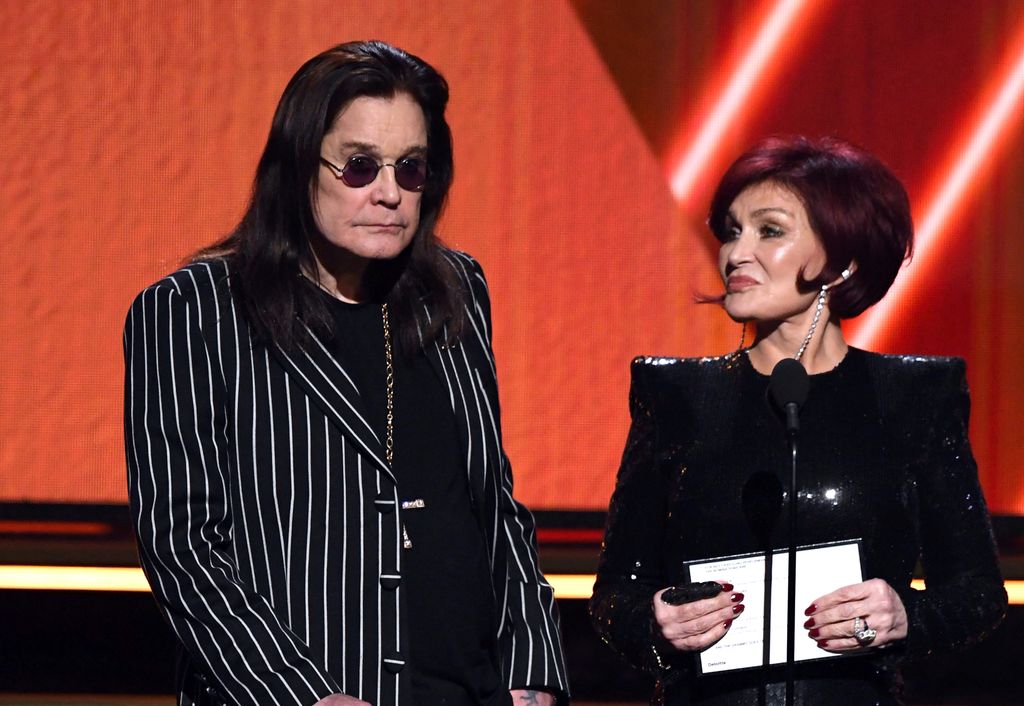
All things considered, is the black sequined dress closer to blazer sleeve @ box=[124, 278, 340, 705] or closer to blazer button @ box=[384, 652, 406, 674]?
blazer button @ box=[384, 652, 406, 674]

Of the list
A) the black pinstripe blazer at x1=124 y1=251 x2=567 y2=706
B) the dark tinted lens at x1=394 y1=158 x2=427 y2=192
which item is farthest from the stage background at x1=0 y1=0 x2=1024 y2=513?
the black pinstripe blazer at x1=124 y1=251 x2=567 y2=706

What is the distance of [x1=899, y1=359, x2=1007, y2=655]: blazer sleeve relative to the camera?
2.46 m

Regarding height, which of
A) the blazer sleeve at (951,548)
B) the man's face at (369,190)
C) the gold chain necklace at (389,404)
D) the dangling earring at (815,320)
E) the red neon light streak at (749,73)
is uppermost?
the red neon light streak at (749,73)

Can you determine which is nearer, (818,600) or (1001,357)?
(818,600)

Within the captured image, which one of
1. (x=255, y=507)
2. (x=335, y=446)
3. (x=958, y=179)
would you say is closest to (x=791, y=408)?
(x=335, y=446)

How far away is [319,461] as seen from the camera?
6.93 feet

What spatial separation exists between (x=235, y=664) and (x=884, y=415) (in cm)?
129

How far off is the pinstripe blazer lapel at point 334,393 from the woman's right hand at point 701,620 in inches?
23.4

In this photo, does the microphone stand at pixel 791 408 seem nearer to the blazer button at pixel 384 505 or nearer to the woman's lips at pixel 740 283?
the woman's lips at pixel 740 283

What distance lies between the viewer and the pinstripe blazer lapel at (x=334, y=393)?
212 cm

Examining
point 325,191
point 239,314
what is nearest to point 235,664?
point 239,314

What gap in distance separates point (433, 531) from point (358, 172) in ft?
1.87

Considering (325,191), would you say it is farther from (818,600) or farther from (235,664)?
(818,600)

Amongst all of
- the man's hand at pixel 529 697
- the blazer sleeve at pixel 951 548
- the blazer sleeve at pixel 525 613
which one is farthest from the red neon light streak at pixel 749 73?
the man's hand at pixel 529 697
